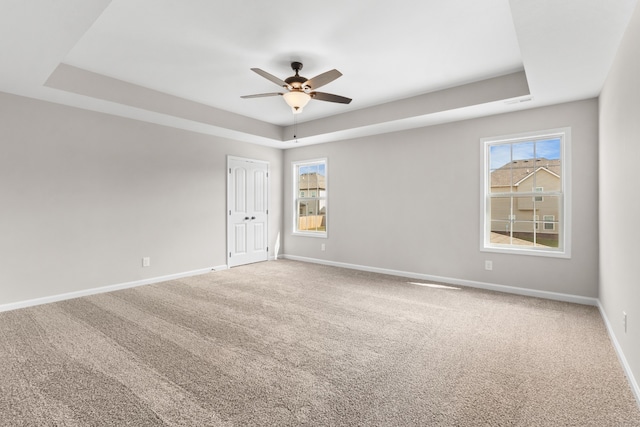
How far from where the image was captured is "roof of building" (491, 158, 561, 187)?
410 centimetres

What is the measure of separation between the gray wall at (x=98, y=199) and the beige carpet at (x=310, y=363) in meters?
0.55

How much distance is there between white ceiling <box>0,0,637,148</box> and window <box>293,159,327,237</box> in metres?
1.81

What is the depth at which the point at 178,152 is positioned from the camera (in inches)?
204

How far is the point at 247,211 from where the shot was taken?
6305 mm

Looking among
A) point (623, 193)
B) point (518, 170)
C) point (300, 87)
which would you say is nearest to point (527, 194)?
point (518, 170)

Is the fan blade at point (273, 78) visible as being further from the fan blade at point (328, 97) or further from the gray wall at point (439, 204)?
the gray wall at point (439, 204)

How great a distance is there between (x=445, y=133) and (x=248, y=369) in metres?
4.21

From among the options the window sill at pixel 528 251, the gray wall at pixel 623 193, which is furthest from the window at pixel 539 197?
the gray wall at pixel 623 193

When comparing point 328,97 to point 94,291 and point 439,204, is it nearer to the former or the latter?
point 439,204

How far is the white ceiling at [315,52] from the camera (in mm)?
2357

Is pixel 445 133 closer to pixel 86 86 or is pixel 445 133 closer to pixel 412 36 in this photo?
pixel 412 36

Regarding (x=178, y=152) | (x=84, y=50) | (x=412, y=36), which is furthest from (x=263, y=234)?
(x=412, y=36)

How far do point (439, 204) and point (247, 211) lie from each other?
3.56 meters

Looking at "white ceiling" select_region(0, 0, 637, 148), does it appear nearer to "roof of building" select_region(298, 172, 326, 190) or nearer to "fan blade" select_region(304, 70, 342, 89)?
"fan blade" select_region(304, 70, 342, 89)
